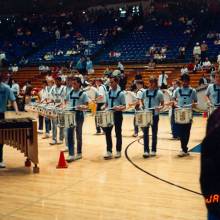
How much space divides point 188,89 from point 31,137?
3910mm

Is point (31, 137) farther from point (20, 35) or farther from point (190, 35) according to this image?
point (20, 35)

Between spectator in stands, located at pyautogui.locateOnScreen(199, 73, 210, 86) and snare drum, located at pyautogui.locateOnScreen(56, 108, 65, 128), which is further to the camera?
spectator in stands, located at pyautogui.locateOnScreen(199, 73, 210, 86)

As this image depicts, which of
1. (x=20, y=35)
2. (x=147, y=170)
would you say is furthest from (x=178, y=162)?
(x=20, y=35)

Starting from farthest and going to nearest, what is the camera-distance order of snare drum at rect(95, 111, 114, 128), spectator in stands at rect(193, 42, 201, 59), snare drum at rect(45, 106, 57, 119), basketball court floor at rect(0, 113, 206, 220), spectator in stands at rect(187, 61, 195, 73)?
spectator in stands at rect(193, 42, 201, 59) < spectator in stands at rect(187, 61, 195, 73) < snare drum at rect(45, 106, 57, 119) < snare drum at rect(95, 111, 114, 128) < basketball court floor at rect(0, 113, 206, 220)

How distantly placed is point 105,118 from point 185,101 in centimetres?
201

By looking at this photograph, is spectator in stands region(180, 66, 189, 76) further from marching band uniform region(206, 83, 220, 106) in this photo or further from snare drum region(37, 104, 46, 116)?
marching band uniform region(206, 83, 220, 106)

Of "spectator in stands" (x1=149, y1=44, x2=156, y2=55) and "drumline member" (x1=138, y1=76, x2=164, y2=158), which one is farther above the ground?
"spectator in stands" (x1=149, y1=44, x2=156, y2=55)

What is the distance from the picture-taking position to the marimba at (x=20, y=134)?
7.87 metres

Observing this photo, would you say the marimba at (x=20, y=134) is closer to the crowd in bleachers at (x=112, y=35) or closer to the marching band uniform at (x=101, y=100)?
the marching band uniform at (x=101, y=100)

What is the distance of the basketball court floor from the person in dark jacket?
3317 millimetres

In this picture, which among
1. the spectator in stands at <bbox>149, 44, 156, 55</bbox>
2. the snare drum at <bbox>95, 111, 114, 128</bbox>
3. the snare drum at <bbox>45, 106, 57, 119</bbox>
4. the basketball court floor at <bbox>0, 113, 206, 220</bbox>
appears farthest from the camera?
the spectator in stands at <bbox>149, 44, 156, 55</bbox>

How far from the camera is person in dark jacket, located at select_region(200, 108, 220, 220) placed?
86.4 inches

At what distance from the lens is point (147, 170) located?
817 cm

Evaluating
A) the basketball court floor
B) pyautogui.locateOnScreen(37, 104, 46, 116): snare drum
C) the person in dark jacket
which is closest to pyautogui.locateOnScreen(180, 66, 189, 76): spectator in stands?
pyautogui.locateOnScreen(37, 104, 46, 116): snare drum
